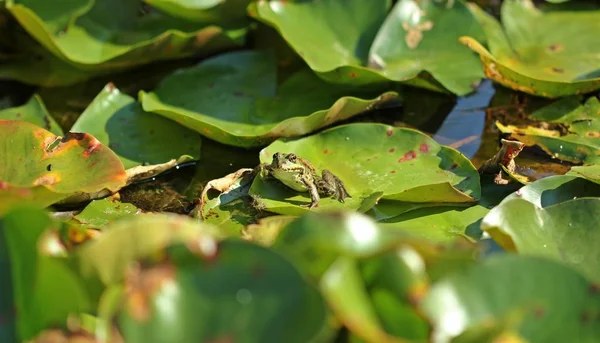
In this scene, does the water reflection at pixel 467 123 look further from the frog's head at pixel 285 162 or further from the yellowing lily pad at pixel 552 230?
the yellowing lily pad at pixel 552 230

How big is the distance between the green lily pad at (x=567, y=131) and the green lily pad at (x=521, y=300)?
1552mm

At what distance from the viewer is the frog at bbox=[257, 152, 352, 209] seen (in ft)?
8.55

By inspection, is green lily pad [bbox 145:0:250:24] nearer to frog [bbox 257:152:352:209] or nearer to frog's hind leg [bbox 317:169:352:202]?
frog [bbox 257:152:352:209]

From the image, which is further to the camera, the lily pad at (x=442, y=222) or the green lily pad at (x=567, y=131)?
the green lily pad at (x=567, y=131)

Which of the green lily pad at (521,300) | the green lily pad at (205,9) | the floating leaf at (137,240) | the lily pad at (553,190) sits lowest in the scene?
the green lily pad at (205,9)

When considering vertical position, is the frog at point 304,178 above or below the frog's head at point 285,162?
below

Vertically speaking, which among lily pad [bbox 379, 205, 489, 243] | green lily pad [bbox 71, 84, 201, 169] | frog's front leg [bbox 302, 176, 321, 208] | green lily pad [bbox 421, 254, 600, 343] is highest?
green lily pad [bbox 421, 254, 600, 343]

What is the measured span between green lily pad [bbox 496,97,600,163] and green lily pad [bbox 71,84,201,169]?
127 cm

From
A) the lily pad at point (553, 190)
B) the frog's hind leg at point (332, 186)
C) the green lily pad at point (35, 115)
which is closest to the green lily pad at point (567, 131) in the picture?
the lily pad at point (553, 190)

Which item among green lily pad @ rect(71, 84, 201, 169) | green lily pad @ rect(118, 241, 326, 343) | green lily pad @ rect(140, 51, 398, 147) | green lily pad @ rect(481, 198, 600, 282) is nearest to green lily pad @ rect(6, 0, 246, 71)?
green lily pad @ rect(140, 51, 398, 147)

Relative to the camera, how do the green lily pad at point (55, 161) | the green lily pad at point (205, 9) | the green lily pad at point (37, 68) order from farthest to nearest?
1. the green lily pad at point (37, 68)
2. the green lily pad at point (205, 9)
3. the green lily pad at point (55, 161)

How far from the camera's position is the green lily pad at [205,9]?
3.41 meters

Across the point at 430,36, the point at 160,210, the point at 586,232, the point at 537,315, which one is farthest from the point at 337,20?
the point at 537,315

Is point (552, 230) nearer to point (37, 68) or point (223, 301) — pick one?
point (223, 301)
